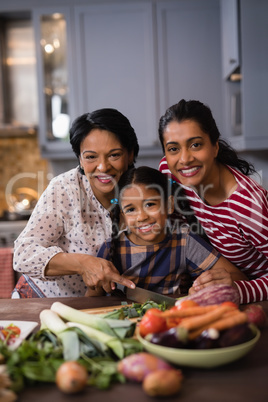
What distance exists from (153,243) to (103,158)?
378 mm

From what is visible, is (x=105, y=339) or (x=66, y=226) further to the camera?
(x=66, y=226)

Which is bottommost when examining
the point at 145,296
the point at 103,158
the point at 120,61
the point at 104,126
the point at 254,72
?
the point at 145,296

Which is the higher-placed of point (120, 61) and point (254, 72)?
point (120, 61)

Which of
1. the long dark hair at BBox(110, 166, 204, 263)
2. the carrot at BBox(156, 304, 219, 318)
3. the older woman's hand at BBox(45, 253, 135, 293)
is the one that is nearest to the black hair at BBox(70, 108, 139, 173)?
the long dark hair at BBox(110, 166, 204, 263)

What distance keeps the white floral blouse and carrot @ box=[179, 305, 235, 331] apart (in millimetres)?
844

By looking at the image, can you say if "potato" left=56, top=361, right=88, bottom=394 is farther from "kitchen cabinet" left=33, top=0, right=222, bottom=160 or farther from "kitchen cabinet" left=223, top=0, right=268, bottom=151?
"kitchen cabinet" left=33, top=0, right=222, bottom=160

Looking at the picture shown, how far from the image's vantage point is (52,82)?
3688 mm

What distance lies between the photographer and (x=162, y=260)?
1.68 m

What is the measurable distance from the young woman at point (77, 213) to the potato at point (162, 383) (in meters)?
0.78

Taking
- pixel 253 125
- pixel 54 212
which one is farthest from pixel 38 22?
pixel 54 212

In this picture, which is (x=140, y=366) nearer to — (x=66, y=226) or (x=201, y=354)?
(x=201, y=354)

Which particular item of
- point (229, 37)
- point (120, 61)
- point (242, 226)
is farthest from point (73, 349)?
point (120, 61)

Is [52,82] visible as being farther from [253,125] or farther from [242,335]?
[242,335]

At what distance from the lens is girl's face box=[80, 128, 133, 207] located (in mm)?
1660
